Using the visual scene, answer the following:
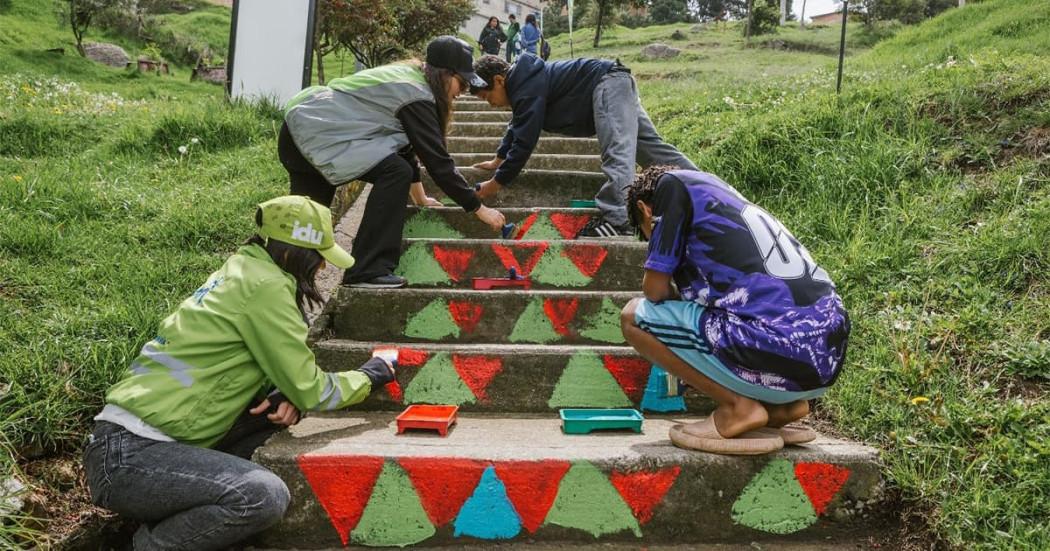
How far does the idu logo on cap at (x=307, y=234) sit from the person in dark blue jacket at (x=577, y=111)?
1826 mm

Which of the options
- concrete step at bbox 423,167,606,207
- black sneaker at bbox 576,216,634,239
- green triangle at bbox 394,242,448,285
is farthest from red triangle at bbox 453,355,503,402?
concrete step at bbox 423,167,606,207

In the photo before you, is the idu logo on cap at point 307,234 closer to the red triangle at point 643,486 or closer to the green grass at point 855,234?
the green grass at point 855,234

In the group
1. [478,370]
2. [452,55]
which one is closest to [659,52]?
[452,55]

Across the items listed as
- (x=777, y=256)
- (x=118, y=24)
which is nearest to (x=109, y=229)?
(x=777, y=256)

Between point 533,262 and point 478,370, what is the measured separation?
93 centimetres

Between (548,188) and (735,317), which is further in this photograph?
(548,188)

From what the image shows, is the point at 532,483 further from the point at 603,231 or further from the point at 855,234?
the point at 855,234

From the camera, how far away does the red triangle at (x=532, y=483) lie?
228 centimetres

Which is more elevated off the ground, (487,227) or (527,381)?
(487,227)

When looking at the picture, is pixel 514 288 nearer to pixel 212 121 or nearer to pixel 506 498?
pixel 506 498

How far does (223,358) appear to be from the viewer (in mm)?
2209

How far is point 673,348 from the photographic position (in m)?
2.42

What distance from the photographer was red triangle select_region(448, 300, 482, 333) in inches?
128

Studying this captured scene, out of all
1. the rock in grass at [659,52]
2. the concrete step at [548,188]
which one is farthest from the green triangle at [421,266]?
the rock in grass at [659,52]
